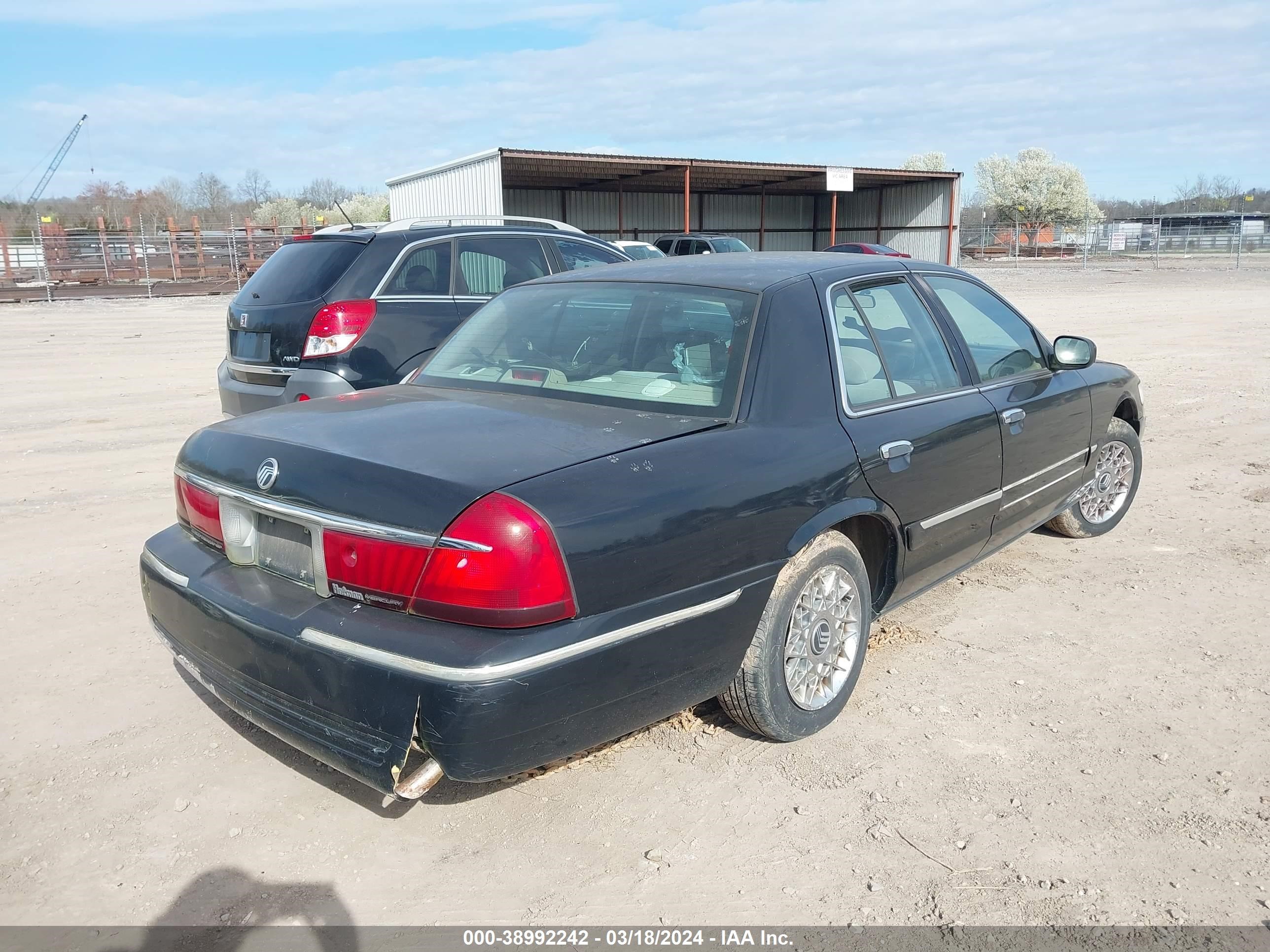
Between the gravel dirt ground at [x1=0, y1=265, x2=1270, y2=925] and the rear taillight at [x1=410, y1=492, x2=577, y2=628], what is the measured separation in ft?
2.57

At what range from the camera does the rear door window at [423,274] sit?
21.2ft

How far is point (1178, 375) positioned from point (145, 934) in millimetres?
11717

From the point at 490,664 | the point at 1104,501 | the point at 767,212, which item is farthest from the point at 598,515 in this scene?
the point at 767,212

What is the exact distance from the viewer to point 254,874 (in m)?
2.73

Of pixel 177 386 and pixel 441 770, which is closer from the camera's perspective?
pixel 441 770

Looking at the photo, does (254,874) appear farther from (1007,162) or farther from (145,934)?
(1007,162)

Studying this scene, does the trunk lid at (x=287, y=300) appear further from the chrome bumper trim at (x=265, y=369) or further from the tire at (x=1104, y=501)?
the tire at (x=1104, y=501)

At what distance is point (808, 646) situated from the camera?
334cm

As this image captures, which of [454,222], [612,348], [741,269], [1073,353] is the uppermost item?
[454,222]

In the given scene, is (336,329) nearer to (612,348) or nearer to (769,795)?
(612,348)

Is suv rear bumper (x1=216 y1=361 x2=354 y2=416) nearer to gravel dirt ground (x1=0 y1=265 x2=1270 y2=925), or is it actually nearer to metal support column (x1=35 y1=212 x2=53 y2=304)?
gravel dirt ground (x1=0 y1=265 x2=1270 y2=925)

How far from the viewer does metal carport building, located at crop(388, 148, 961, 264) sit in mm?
26844

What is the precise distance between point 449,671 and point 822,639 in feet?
4.78

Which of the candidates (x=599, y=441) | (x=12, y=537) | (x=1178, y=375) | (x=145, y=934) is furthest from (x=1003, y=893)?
(x=1178, y=375)
